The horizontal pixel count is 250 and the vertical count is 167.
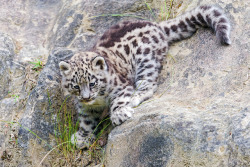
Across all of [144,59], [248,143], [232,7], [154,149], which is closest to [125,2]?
[144,59]

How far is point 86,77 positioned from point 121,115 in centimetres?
91

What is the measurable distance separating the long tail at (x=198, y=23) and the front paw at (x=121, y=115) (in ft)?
6.50

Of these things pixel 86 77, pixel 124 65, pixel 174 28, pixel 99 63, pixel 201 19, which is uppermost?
pixel 201 19

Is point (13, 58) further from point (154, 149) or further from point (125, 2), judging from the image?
point (154, 149)

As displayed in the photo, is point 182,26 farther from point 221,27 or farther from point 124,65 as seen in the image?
point 124,65

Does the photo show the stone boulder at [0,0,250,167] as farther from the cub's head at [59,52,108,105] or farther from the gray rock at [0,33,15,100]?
the cub's head at [59,52,108,105]

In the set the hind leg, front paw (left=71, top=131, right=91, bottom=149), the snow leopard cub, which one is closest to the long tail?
the snow leopard cub

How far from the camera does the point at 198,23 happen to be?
650 centimetres

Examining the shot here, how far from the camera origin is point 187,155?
13.5 ft

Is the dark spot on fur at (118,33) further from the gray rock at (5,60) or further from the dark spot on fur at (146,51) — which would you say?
the gray rock at (5,60)

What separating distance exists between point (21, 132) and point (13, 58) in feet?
6.37

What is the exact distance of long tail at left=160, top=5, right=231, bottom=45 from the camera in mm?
5757

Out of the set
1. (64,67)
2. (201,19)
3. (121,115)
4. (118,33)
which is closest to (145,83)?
(121,115)

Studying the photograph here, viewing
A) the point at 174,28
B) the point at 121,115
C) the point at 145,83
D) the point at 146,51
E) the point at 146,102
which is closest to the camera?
the point at 121,115
